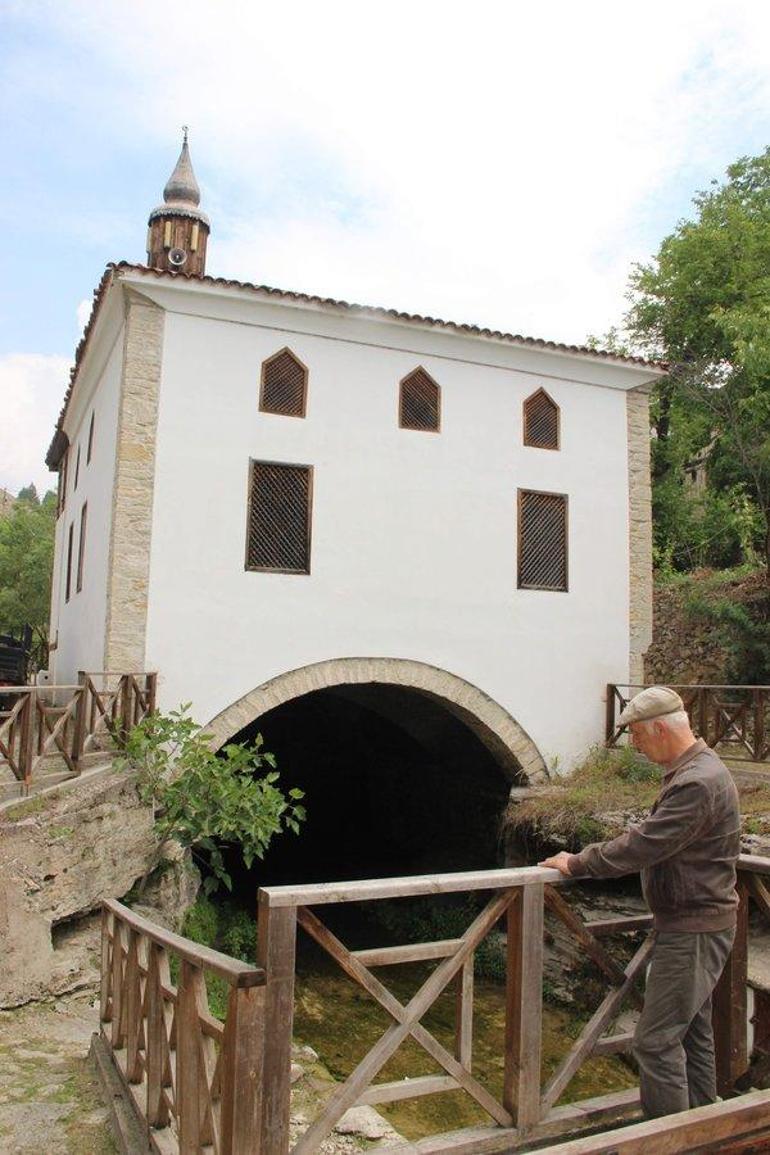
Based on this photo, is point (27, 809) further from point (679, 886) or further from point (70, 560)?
point (70, 560)

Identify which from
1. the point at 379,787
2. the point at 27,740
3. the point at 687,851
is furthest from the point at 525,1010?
the point at 379,787

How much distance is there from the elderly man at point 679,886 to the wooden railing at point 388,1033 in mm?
232

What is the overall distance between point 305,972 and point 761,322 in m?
11.9

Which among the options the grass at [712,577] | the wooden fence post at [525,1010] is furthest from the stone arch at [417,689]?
the wooden fence post at [525,1010]

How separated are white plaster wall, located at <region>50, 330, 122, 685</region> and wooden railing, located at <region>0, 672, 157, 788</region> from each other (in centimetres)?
88

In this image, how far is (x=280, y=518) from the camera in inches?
412

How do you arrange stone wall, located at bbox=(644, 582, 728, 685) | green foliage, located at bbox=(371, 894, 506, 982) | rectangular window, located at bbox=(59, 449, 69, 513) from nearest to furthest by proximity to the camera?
green foliage, located at bbox=(371, 894, 506, 982) → stone wall, located at bbox=(644, 582, 728, 685) → rectangular window, located at bbox=(59, 449, 69, 513)

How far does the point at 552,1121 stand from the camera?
10.2 feet

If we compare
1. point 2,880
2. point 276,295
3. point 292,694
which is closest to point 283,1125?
point 2,880

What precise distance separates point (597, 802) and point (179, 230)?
18039 mm

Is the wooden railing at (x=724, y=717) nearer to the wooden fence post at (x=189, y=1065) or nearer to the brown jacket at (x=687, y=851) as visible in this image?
the brown jacket at (x=687, y=851)

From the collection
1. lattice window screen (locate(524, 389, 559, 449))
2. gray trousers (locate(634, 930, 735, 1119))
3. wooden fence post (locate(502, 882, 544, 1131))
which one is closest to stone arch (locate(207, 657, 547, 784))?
lattice window screen (locate(524, 389, 559, 449))

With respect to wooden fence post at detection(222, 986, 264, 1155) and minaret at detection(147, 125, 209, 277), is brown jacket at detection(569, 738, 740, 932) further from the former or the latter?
minaret at detection(147, 125, 209, 277)

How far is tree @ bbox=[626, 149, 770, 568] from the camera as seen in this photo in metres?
16.8
